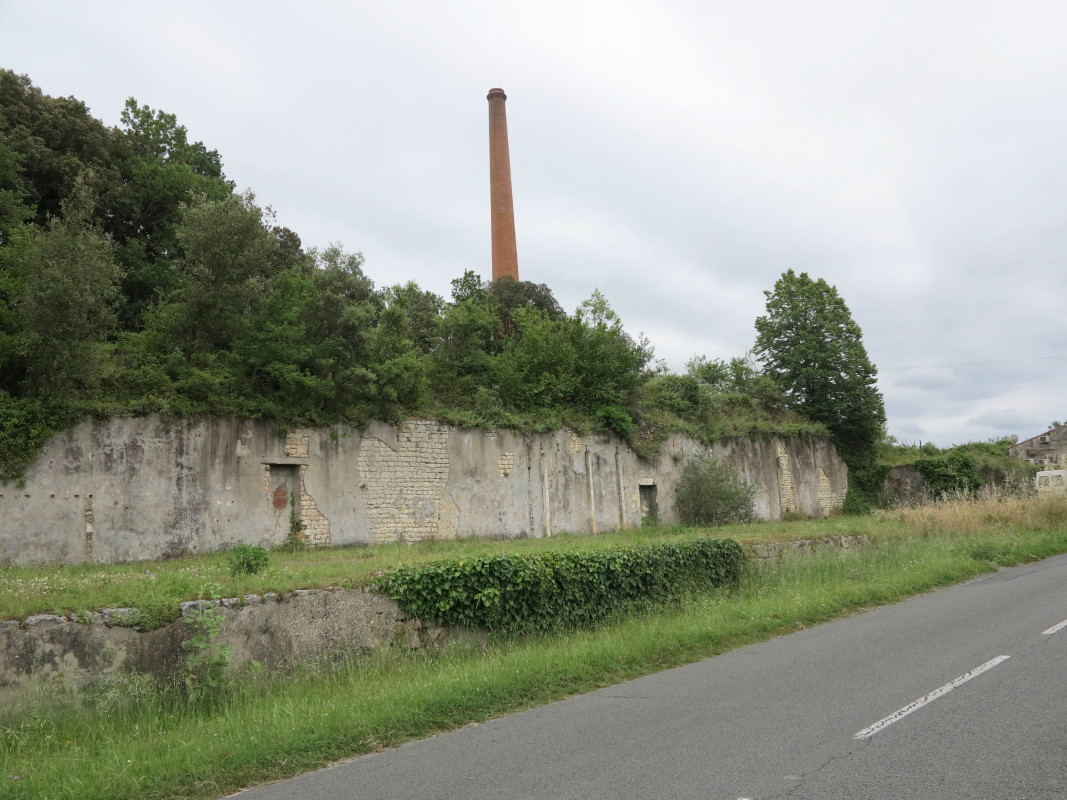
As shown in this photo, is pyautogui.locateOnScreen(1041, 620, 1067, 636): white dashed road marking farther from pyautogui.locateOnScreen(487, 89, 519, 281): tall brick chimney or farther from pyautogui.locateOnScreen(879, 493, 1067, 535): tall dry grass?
pyautogui.locateOnScreen(487, 89, 519, 281): tall brick chimney

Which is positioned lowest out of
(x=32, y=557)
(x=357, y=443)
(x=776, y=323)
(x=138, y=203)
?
(x=32, y=557)

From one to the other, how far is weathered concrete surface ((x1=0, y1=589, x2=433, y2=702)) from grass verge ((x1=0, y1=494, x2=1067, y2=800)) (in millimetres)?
259

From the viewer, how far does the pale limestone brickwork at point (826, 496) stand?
34.6 meters

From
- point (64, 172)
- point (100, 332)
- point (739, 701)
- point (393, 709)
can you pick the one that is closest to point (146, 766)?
point (393, 709)

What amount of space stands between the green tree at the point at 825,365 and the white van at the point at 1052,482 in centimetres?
726

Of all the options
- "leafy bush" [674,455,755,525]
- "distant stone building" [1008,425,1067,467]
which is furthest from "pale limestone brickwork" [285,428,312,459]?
"distant stone building" [1008,425,1067,467]

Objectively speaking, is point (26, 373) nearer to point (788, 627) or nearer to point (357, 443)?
point (357, 443)

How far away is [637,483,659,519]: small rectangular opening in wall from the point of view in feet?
88.6

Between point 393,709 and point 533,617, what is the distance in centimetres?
437

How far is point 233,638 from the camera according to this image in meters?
8.97

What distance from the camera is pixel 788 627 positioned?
1088cm

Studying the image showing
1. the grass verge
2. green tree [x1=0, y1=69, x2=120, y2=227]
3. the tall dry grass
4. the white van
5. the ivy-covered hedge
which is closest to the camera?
the grass verge

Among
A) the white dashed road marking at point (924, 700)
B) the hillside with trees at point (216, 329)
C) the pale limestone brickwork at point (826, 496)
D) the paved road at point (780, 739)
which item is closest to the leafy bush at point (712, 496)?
→ the hillside with trees at point (216, 329)

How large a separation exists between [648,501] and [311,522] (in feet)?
41.9
